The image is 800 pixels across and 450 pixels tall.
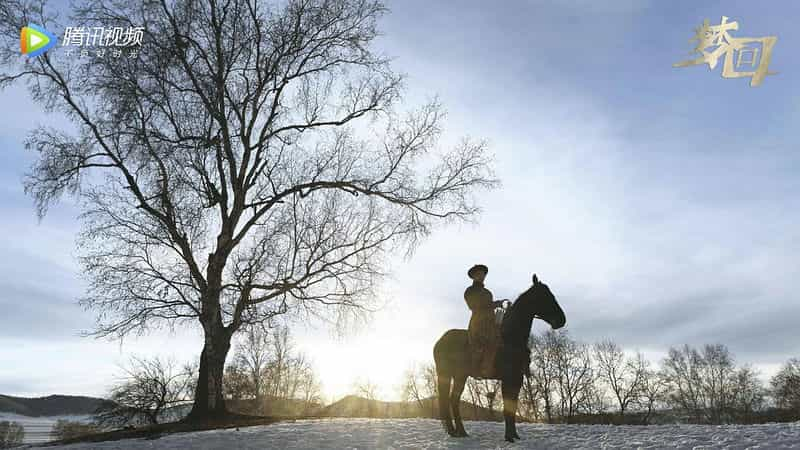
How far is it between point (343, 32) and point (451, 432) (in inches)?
504

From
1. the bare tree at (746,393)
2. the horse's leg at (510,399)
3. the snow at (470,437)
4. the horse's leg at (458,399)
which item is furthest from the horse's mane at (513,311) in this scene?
the bare tree at (746,393)

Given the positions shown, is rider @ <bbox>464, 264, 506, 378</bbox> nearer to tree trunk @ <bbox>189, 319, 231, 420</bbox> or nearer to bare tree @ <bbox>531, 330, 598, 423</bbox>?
tree trunk @ <bbox>189, 319, 231, 420</bbox>

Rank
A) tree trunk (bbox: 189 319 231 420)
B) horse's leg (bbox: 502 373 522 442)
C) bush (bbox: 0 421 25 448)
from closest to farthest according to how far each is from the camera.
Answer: horse's leg (bbox: 502 373 522 442) → tree trunk (bbox: 189 319 231 420) → bush (bbox: 0 421 25 448)

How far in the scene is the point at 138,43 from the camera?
→ 1433 cm

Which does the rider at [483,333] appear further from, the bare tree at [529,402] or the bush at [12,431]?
the bush at [12,431]

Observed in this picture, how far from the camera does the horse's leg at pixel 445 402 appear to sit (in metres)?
9.68

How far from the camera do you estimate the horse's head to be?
8984 millimetres

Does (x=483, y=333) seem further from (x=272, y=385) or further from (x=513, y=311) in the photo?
(x=272, y=385)

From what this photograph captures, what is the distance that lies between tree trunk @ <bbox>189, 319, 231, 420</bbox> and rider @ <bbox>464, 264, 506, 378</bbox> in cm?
842

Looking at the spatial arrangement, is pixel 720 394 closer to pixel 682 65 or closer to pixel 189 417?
pixel 682 65

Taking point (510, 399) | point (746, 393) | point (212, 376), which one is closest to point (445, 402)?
point (510, 399)

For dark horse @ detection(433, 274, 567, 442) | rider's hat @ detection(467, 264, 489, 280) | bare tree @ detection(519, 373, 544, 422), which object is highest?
rider's hat @ detection(467, 264, 489, 280)

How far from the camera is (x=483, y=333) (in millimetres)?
9320

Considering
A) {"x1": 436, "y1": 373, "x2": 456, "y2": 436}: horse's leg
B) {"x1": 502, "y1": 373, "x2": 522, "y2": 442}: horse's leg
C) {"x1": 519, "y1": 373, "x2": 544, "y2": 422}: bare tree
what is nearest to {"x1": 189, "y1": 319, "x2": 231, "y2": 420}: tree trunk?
{"x1": 436, "y1": 373, "x2": 456, "y2": 436}: horse's leg
